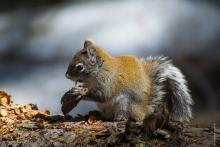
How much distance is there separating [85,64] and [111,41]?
2460mm

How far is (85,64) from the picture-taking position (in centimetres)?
263

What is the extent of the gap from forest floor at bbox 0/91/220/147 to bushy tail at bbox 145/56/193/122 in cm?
34

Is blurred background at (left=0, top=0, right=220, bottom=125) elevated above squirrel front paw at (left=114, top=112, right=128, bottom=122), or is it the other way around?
blurred background at (left=0, top=0, right=220, bottom=125)

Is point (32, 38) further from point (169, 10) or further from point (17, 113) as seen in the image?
point (17, 113)

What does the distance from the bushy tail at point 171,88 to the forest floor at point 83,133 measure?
34cm

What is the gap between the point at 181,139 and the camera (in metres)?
2.11

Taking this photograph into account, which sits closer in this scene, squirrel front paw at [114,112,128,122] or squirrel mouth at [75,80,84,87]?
squirrel front paw at [114,112,128,122]

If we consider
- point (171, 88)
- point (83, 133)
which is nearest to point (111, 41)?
point (171, 88)

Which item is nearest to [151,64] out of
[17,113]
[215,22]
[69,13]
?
[17,113]

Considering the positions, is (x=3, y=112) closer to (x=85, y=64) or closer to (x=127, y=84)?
(x=85, y=64)

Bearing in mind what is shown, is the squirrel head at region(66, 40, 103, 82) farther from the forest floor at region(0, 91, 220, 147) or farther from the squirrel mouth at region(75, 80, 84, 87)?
the forest floor at region(0, 91, 220, 147)

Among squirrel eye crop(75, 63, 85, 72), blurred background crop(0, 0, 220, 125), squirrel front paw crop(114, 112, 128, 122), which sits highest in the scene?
blurred background crop(0, 0, 220, 125)

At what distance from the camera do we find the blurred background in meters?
4.69

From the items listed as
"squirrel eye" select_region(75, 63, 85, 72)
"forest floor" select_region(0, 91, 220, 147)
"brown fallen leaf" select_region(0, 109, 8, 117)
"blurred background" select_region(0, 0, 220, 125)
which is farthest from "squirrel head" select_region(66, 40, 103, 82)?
"blurred background" select_region(0, 0, 220, 125)
